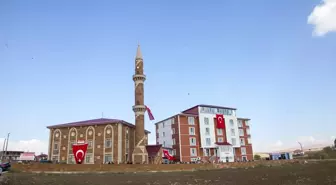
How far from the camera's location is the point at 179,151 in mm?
67438

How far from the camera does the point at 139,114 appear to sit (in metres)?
57.0

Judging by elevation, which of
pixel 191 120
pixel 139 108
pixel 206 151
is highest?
pixel 139 108

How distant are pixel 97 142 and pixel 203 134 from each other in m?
27.7

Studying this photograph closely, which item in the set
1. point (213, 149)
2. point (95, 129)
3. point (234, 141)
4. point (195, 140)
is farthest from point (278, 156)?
point (95, 129)

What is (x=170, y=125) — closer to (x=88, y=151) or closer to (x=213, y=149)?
(x=213, y=149)

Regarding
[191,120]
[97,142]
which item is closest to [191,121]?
[191,120]

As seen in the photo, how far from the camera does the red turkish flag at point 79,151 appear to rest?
54.5 meters

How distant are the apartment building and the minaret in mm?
14616

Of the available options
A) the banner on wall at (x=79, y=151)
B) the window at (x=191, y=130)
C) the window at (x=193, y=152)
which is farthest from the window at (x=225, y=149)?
the banner on wall at (x=79, y=151)

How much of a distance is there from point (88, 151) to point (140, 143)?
36.7 ft

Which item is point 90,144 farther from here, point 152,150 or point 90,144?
point 152,150

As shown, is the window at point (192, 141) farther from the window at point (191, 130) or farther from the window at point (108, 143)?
the window at point (108, 143)

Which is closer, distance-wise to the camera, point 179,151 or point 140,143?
point 140,143

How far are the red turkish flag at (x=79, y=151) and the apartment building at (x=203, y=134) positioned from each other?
23.4 m
